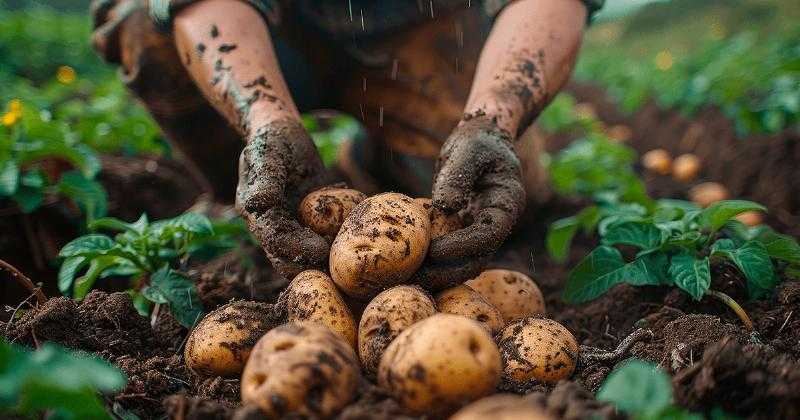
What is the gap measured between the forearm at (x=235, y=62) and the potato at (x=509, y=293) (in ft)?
2.71

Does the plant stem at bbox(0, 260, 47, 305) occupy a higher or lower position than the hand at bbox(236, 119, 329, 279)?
lower

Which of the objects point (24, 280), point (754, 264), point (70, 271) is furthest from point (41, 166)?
point (754, 264)

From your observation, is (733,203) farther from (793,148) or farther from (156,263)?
(793,148)

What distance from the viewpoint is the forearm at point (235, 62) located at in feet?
7.39

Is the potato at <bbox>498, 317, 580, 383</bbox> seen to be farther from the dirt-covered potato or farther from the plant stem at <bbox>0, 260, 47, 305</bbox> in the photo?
the plant stem at <bbox>0, 260, 47, 305</bbox>

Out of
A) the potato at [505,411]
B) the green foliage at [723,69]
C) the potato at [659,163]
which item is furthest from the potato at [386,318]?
the potato at [659,163]

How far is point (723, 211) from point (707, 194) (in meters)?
2.60

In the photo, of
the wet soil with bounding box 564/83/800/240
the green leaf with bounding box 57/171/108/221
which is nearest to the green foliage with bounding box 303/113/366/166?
the green leaf with bounding box 57/171/108/221

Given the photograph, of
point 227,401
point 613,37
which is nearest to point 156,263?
point 227,401

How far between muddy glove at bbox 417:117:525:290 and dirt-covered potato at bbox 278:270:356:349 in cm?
25

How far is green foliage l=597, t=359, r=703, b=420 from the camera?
1109 millimetres

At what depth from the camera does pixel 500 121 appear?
221 cm

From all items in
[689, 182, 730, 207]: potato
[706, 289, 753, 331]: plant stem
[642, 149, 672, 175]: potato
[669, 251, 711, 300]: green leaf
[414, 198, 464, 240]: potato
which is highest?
[414, 198, 464, 240]: potato

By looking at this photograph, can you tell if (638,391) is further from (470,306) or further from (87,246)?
(87,246)
